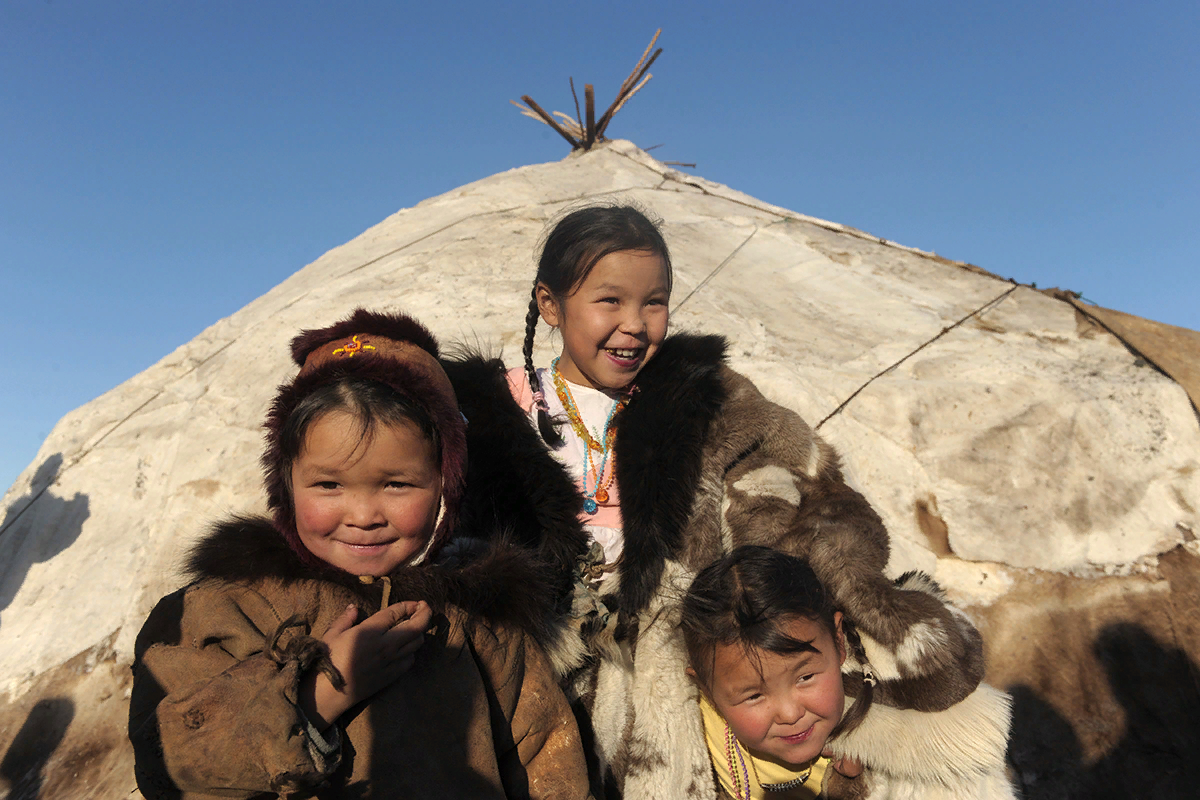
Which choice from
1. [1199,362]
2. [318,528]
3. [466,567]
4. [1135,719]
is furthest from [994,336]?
[318,528]

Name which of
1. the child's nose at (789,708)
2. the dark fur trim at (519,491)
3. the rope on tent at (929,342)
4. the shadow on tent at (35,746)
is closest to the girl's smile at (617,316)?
the dark fur trim at (519,491)

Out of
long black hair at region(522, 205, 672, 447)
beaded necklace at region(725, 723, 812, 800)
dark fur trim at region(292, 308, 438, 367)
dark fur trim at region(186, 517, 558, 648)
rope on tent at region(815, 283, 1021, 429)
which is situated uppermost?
rope on tent at region(815, 283, 1021, 429)

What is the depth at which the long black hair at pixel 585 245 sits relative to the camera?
2057mm

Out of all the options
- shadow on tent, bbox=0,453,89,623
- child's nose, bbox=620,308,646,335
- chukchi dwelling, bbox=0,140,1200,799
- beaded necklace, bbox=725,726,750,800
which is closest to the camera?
beaded necklace, bbox=725,726,750,800

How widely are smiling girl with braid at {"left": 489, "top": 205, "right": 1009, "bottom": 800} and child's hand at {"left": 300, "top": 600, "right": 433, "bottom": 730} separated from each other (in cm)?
65

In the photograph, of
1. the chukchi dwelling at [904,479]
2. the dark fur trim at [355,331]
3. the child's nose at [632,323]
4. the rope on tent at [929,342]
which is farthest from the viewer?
the rope on tent at [929,342]

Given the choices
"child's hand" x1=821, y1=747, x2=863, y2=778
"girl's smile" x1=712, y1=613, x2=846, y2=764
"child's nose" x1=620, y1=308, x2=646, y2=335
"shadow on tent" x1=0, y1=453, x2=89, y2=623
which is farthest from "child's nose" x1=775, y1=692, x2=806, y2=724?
"shadow on tent" x1=0, y1=453, x2=89, y2=623

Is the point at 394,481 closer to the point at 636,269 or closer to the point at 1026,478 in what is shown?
the point at 636,269

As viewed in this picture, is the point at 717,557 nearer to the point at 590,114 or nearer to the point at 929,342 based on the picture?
the point at 929,342

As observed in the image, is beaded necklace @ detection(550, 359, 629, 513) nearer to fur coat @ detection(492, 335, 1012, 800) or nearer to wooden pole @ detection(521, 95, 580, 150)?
fur coat @ detection(492, 335, 1012, 800)

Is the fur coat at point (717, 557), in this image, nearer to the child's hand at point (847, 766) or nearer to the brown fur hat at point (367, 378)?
the child's hand at point (847, 766)

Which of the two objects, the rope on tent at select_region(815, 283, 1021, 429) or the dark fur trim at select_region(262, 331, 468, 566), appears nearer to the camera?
the dark fur trim at select_region(262, 331, 468, 566)

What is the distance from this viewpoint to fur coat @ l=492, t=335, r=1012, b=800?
5.67 feet

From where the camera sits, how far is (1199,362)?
3.43 m
